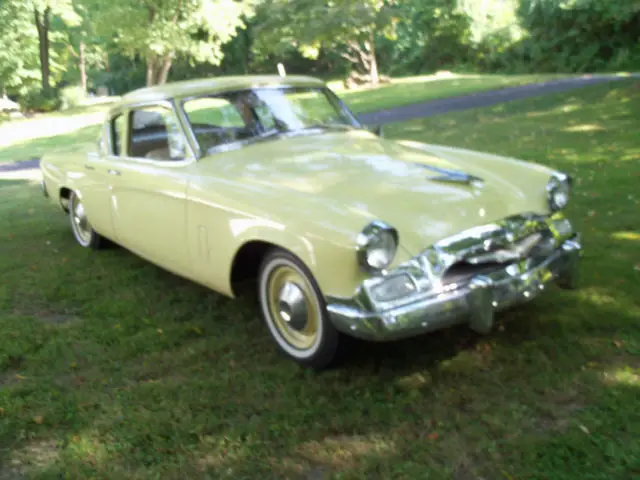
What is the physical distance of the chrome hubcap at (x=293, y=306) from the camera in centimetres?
341

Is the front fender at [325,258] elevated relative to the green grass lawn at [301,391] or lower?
elevated

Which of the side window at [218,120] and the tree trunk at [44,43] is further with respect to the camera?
the tree trunk at [44,43]

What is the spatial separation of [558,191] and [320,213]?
151 centimetres

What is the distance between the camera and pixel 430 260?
3080 mm

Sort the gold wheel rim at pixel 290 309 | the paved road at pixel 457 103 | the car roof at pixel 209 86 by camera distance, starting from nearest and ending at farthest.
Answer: the gold wheel rim at pixel 290 309 → the car roof at pixel 209 86 → the paved road at pixel 457 103

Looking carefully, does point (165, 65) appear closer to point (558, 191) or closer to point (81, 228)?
point (81, 228)

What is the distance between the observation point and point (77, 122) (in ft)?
79.9

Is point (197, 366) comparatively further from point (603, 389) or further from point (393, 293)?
point (603, 389)

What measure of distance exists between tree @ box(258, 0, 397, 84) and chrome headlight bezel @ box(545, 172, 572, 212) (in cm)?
1744

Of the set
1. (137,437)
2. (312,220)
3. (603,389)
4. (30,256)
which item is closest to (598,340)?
(603,389)

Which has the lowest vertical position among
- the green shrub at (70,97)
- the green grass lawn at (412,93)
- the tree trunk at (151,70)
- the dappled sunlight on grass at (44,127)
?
the dappled sunlight on grass at (44,127)

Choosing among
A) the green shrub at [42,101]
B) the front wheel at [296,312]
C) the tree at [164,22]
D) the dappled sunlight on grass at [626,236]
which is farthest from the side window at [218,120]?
the green shrub at [42,101]

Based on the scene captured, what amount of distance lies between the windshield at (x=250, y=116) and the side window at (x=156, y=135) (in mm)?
141

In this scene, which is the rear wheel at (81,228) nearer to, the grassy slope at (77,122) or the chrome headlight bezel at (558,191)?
the chrome headlight bezel at (558,191)
